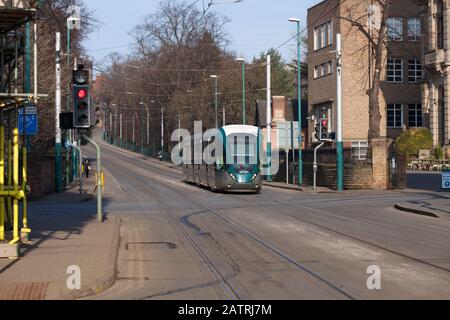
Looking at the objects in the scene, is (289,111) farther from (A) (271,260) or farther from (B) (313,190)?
(A) (271,260)

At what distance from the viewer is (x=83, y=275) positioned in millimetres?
11086

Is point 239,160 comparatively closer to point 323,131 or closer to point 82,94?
point 323,131

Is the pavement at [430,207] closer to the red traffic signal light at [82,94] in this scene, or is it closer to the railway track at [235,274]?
the railway track at [235,274]

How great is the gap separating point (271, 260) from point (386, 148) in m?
27.2

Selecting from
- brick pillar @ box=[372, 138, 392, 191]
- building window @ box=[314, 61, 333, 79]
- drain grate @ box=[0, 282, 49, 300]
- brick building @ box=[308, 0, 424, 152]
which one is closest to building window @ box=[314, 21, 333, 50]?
brick building @ box=[308, 0, 424, 152]

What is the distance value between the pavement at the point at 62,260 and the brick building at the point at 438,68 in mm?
44073

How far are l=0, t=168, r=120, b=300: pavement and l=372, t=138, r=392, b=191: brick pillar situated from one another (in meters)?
20.6

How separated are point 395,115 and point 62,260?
60.1 meters

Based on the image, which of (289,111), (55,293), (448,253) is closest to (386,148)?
(448,253)

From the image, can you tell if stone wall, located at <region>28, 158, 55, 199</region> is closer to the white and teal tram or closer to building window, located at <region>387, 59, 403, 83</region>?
the white and teal tram

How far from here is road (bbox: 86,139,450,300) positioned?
1041cm

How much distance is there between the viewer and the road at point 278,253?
1041 cm
